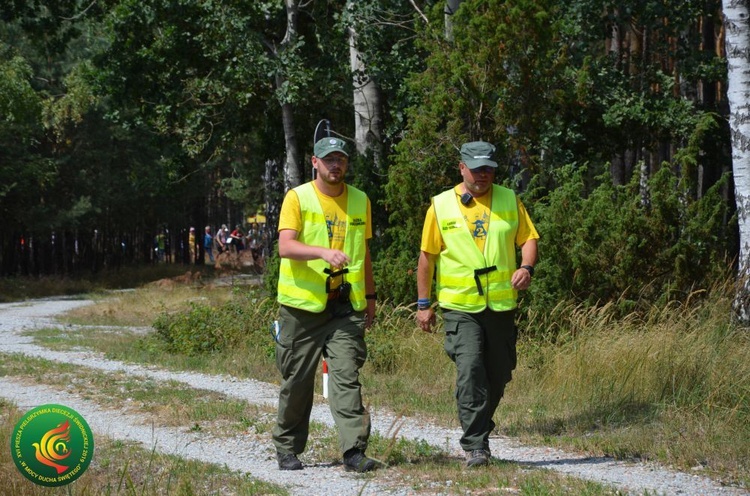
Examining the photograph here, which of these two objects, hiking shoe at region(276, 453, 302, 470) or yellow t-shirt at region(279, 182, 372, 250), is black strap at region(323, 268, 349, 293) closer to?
yellow t-shirt at region(279, 182, 372, 250)

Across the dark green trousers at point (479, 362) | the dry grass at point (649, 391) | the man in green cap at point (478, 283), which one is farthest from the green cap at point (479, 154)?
the dry grass at point (649, 391)

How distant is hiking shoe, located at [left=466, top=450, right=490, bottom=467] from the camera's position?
7.50 metres

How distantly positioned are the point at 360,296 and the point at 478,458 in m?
1.24

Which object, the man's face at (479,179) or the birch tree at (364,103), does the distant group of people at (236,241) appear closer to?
the birch tree at (364,103)

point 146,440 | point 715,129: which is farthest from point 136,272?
point 146,440

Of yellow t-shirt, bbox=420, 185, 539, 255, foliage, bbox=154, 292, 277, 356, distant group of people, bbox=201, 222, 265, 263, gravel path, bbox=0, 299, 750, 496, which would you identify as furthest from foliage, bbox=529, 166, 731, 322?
distant group of people, bbox=201, 222, 265, 263

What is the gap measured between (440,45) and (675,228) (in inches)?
133

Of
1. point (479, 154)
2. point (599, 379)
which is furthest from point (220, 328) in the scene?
point (479, 154)

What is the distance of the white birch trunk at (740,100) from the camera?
1171 cm

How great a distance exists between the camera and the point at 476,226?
7.75m

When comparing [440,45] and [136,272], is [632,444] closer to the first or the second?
[440,45]

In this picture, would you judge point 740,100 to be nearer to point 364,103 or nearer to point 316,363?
point 316,363

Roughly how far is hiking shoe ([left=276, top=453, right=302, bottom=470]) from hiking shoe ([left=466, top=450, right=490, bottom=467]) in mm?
1083

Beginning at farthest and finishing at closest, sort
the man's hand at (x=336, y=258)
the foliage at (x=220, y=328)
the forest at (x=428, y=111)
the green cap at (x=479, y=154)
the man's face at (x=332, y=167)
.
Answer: the foliage at (x=220, y=328)
the forest at (x=428, y=111)
the green cap at (x=479, y=154)
the man's face at (x=332, y=167)
the man's hand at (x=336, y=258)
